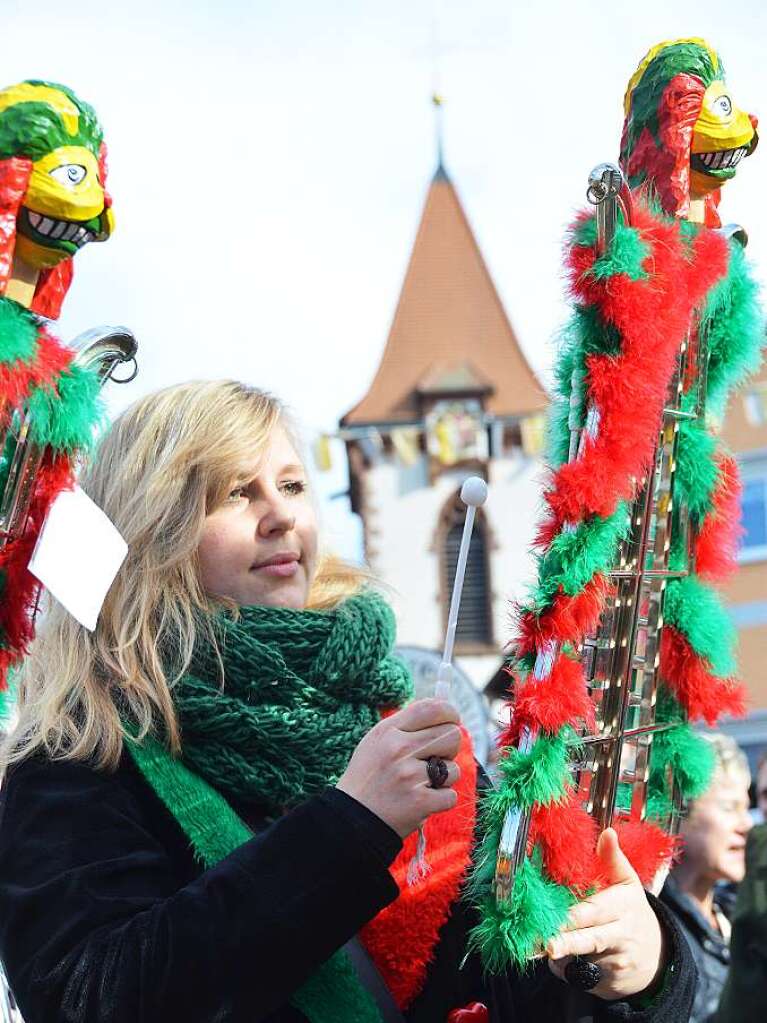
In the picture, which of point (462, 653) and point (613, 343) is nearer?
point (613, 343)

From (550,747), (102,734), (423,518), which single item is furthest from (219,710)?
(423,518)

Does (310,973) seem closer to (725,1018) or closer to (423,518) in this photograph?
(725,1018)

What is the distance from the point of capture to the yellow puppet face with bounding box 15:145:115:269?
200cm

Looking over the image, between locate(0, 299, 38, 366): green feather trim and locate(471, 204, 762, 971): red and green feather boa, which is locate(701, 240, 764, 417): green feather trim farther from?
locate(0, 299, 38, 366): green feather trim

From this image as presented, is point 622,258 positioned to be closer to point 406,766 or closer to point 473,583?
point 406,766

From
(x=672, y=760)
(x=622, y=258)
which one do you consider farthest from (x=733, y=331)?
(x=672, y=760)

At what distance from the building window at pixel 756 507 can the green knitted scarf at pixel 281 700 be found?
22832 mm

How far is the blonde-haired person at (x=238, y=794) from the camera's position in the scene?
1770 mm

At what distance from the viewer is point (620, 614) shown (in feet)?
6.21

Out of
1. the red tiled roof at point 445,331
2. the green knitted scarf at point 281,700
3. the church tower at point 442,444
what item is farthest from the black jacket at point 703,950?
the red tiled roof at point 445,331

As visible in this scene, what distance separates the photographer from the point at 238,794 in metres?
2.06

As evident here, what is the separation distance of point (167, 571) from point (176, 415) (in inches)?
9.3

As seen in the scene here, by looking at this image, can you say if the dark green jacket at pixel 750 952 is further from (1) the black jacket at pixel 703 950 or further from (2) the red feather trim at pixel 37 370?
(1) the black jacket at pixel 703 950

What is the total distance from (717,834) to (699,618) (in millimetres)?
2262
